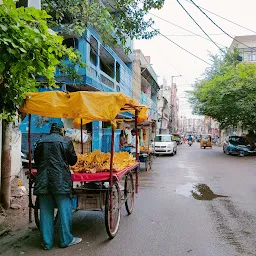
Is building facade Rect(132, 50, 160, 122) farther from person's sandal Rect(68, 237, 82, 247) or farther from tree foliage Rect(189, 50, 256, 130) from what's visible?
person's sandal Rect(68, 237, 82, 247)

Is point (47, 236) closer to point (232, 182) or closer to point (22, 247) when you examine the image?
point (22, 247)

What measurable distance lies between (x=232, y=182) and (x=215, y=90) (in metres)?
13.8

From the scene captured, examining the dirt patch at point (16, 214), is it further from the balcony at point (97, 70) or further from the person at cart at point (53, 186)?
the balcony at point (97, 70)

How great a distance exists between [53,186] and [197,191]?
605 cm

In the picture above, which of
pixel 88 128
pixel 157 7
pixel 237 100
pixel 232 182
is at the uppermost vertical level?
pixel 157 7

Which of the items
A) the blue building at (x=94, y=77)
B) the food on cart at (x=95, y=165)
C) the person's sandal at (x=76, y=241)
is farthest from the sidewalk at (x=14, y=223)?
the blue building at (x=94, y=77)

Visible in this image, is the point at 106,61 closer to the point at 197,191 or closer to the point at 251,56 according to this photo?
the point at 197,191

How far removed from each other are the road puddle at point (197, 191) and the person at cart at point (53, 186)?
4.76 metres

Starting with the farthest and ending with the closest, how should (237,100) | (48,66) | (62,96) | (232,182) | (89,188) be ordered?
(237,100) → (232,182) → (89,188) → (62,96) → (48,66)

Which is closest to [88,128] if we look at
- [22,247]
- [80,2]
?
[80,2]

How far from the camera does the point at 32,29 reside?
3312 mm

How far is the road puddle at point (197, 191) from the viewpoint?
8.52m

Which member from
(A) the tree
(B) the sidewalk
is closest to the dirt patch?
(B) the sidewalk

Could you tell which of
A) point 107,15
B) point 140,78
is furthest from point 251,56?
point 107,15
